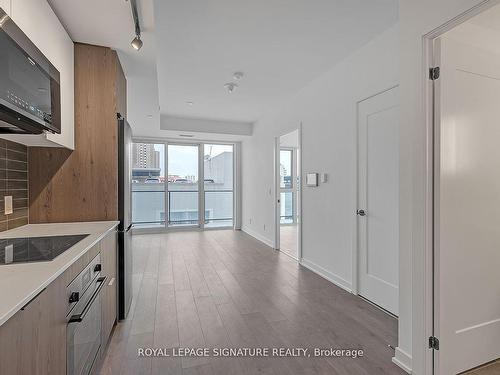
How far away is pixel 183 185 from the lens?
7062 millimetres

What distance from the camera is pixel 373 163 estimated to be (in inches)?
108

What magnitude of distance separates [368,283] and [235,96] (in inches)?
132

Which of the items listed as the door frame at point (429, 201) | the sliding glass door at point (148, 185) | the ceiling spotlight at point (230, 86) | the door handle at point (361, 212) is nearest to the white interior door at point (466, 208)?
the door frame at point (429, 201)

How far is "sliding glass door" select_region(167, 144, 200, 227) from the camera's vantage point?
6984 millimetres

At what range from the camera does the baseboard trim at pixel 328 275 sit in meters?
3.11

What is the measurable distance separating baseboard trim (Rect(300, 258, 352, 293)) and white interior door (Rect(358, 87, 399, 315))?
209 millimetres

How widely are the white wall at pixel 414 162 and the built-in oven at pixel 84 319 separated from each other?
6.36ft

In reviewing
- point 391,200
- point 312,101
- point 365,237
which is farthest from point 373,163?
point 312,101

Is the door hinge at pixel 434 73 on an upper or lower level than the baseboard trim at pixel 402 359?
upper

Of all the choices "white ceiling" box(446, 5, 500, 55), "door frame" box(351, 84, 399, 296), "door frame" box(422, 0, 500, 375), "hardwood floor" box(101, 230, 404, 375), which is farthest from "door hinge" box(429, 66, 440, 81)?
"hardwood floor" box(101, 230, 404, 375)

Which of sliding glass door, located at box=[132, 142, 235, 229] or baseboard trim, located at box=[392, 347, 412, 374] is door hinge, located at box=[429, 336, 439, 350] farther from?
sliding glass door, located at box=[132, 142, 235, 229]

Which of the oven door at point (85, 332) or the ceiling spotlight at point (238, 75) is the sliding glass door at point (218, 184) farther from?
the oven door at point (85, 332)

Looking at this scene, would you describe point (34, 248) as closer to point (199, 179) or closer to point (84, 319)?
point (84, 319)

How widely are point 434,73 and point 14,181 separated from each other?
2946 mm
